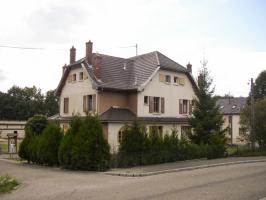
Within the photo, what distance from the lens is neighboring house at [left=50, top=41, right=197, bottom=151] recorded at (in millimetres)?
35019

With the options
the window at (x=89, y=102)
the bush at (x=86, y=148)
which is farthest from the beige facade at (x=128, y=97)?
the bush at (x=86, y=148)

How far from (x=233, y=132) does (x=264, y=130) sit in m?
33.3

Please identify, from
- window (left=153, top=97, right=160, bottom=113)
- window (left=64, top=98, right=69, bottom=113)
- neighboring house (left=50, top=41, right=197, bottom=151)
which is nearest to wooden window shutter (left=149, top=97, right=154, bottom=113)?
neighboring house (left=50, top=41, right=197, bottom=151)

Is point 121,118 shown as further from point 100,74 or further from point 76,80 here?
point 76,80

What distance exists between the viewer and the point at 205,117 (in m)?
33.0

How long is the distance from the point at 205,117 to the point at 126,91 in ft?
26.5

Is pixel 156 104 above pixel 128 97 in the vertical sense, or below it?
below

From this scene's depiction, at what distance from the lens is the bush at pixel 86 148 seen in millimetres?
23766

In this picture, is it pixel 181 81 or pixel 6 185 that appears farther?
pixel 181 81

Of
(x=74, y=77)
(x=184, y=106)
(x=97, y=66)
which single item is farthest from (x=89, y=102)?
(x=184, y=106)

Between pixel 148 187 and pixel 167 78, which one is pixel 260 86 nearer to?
pixel 167 78

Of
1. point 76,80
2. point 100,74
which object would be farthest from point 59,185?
point 76,80

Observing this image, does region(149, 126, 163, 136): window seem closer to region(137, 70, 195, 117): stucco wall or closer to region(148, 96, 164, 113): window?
region(137, 70, 195, 117): stucco wall

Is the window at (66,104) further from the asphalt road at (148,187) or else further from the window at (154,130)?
the asphalt road at (148,187)
